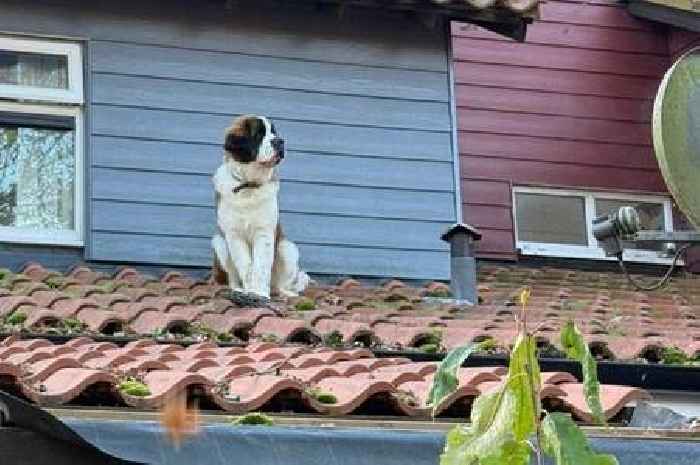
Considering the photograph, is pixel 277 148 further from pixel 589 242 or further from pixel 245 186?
pixel 589 242

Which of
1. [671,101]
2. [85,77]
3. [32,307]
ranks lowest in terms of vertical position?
[32,307]

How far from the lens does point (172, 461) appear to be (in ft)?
13.7

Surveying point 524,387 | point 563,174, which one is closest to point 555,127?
point 563,174

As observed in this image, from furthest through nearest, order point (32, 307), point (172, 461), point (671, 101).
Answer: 1. point (32, 307)
2. point (671, 101)
3. point (172, 461)

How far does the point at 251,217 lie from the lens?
8.84 m

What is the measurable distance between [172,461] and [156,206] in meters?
5.24

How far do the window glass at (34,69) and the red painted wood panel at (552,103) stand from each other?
10.8 feet

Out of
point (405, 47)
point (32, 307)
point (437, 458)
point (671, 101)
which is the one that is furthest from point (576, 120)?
point (437, 458)

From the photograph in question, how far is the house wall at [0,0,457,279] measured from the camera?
30.6ft

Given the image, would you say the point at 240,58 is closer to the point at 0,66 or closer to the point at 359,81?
the point at 359,81

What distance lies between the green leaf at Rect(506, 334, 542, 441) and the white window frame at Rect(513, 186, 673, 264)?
28.6 feet

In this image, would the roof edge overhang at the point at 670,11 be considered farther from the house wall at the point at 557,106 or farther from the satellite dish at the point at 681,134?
the satellite dish at the point at 681,134

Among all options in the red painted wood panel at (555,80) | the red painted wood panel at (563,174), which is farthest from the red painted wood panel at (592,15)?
the red painted wood panel at (563,174)

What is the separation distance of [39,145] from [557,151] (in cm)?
405
